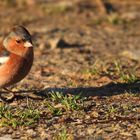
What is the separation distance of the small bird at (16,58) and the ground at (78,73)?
0.34 metres

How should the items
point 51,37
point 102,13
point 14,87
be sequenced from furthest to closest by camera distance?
point 102,13
point 51,37
point 14,87

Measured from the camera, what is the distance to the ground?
19.7 feet

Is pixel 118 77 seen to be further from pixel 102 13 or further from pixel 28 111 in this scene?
pixel 102 13

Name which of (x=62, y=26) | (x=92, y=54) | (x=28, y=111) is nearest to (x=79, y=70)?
(x=92, y=54)

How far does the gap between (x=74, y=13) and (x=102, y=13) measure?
25.3 inches

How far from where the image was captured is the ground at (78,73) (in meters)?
5.99

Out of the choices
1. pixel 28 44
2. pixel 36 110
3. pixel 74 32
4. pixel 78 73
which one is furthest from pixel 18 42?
pixel 74 32

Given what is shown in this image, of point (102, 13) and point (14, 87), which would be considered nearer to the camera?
point (14, 87)

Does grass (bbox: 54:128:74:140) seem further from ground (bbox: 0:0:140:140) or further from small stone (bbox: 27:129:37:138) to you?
small stone (bbox: 27:129:37:138)

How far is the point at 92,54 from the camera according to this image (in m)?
9.76

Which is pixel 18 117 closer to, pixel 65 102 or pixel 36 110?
pixel 36 110

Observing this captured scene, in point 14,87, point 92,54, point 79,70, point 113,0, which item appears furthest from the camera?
point 113,0

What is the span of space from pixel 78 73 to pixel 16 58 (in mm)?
1793

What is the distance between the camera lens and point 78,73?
8.37 metres
